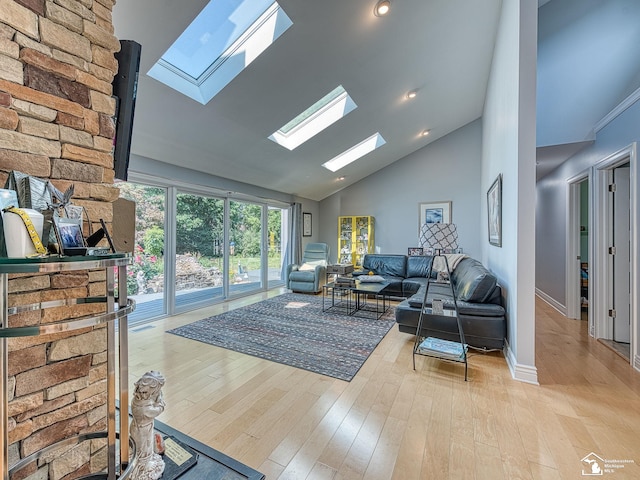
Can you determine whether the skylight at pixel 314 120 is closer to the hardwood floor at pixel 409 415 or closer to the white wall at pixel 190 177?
the white wall at pixel 190 177

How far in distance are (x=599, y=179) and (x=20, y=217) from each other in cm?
469

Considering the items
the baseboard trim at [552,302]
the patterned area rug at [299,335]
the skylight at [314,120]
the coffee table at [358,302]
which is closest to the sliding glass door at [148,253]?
the patterned area rug at [299,335]

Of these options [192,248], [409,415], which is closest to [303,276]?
[192,248]

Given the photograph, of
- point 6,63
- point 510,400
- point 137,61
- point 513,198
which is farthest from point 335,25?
point 510,400

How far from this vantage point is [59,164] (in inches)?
40.0

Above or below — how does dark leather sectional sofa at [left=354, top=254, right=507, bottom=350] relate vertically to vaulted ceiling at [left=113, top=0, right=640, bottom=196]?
below

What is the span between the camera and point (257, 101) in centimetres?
321

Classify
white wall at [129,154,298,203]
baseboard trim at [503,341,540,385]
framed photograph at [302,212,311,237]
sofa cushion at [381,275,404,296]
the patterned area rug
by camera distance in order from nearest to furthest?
baseboard trim at [503,341,540,385] < the patterned area rug < white wall at [129,154,298,203] < sofa cushion at [381,275,404,296] < framed photograph at [302,212,311,237]

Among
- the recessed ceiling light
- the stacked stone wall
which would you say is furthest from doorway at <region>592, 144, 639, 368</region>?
the stacked stone wall

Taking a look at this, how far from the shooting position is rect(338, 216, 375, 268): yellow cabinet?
6.84 metres

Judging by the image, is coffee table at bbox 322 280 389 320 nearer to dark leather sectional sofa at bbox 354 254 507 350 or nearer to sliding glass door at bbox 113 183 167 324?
dark leather sectional sofa at bbox 354 254 507 350

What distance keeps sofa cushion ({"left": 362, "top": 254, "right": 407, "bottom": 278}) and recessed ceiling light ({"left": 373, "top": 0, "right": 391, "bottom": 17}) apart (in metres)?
4.11

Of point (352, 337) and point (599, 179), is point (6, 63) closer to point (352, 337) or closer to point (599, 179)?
point (352, 337)

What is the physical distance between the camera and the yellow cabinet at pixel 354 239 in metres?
6.84
